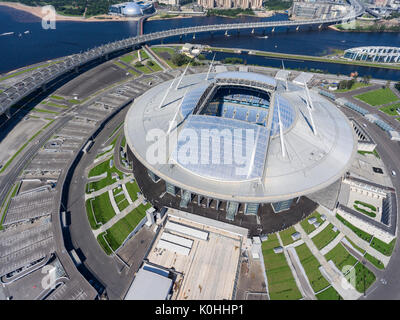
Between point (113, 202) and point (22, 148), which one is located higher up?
point (22, 148)

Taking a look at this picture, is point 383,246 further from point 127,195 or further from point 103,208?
point 103,208

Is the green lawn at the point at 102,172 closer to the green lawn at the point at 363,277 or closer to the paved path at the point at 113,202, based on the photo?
the paved path at the point at 113,202

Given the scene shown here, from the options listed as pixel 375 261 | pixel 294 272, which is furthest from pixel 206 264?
pixel 375 261

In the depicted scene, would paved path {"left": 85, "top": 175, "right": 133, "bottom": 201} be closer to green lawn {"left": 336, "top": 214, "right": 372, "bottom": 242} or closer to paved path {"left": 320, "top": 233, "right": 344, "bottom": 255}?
paved path {"left": 320, "top": 233, "right": 344, "bottom": 255}

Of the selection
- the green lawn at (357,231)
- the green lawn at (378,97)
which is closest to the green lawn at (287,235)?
the green lawn at (357,231)

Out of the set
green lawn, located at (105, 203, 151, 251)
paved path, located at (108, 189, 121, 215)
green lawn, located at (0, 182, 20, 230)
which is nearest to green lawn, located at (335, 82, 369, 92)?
green lawn, located at (105, 203, 151, 251)
